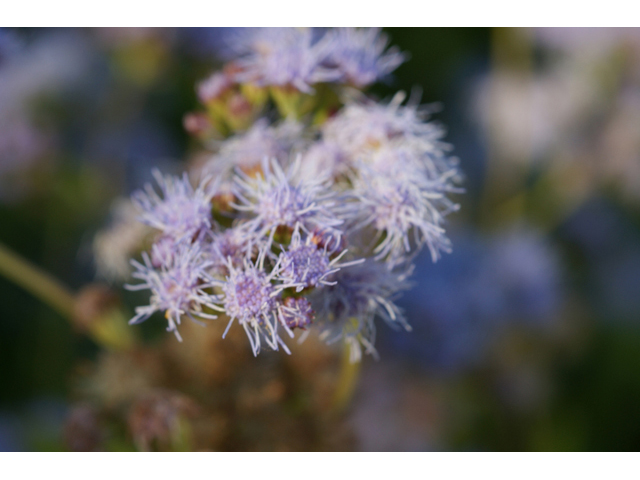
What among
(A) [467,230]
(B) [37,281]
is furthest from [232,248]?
(A) [467,230]

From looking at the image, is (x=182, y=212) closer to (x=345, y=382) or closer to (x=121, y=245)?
(x=121, y=245)

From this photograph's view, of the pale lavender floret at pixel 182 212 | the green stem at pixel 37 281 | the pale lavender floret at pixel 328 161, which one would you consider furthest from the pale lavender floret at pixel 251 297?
the green stem at pixel 37 281

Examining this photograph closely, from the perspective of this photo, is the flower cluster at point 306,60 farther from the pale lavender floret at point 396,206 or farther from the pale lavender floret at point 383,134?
the pale lavender floret at point 396,206

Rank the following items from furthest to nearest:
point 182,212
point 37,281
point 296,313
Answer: point 37,281, point 182,212, point 296,313

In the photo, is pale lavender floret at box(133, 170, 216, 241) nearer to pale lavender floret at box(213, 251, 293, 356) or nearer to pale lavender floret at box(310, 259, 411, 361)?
pale lavender floret at box(213, 251, 293, 356)

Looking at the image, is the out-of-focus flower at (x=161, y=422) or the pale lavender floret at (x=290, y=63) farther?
the pale lavender floret at (x=290, y=63)

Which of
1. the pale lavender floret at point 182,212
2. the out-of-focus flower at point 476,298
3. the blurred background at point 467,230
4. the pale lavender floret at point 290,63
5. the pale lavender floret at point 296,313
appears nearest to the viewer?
the pale lavender floret at point 296,313

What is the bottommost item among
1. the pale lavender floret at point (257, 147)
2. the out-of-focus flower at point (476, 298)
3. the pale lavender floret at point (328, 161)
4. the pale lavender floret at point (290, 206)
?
the out-of-focus flower at point (476, 298)
